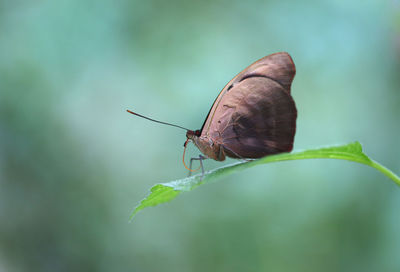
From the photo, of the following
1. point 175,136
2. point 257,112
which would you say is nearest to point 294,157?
point 257,112

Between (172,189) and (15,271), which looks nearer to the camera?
(172,189)

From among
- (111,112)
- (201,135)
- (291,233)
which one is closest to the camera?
(201,135)

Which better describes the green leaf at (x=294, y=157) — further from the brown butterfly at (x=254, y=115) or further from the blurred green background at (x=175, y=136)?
the blurred green background at (x=175, y=136)

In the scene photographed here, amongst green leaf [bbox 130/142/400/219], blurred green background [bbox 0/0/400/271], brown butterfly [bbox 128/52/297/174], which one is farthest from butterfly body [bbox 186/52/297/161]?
blurred green background [bbox 0/0/400/271]

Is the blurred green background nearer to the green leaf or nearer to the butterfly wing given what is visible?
the butterfly wing

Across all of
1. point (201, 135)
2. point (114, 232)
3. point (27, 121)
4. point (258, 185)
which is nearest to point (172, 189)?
point (201, 135)

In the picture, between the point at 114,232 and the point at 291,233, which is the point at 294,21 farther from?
the point at 114,232

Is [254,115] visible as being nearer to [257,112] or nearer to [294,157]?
[257,112]
